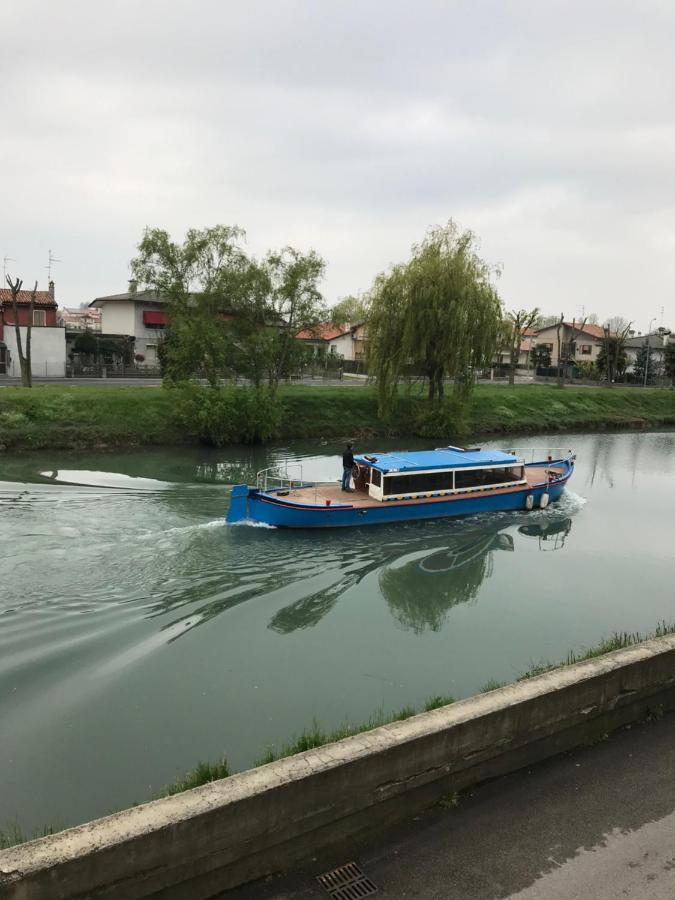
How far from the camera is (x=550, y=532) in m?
21.8

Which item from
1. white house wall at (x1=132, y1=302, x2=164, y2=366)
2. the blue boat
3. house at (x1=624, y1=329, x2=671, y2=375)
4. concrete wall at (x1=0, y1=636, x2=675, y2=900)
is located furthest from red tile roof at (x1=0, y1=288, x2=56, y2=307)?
house at (x1=624, y1=329, x2=671, y2=375)

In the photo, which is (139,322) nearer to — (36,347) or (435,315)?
(36,347)

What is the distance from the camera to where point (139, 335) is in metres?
65.2

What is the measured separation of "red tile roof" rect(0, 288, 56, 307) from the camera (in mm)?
57312

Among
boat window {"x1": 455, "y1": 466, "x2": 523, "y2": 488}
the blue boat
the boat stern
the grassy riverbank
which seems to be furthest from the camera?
the grassy riverbank

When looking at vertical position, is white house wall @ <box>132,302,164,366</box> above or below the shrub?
above

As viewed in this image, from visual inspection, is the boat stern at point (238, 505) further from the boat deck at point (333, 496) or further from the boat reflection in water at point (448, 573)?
the boat reflection in water at point (448, 573)

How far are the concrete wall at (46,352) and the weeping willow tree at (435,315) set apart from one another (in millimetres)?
27454

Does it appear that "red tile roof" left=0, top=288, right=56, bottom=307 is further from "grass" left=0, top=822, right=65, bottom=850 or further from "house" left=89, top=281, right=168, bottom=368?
"grass" left=0, top=822, right=65, bottom=850

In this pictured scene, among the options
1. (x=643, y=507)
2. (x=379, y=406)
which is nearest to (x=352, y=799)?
(x=643, y=507)

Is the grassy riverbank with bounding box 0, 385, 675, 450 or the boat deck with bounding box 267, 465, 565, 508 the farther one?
the grassy riverbank with bounding box 0, 385, 675, 450

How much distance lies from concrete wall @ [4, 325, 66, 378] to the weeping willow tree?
2745 cm

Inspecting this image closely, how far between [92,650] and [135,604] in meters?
2.06

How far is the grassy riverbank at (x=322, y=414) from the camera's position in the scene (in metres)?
33.0
